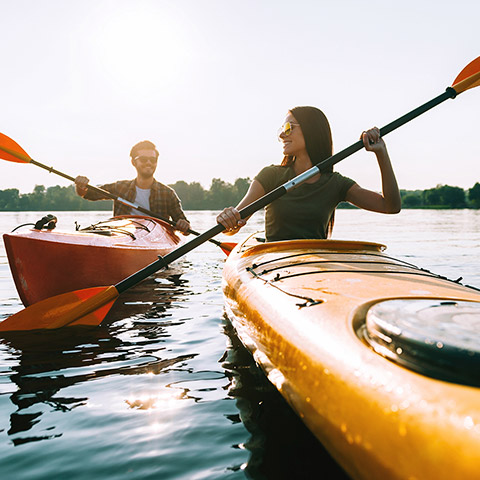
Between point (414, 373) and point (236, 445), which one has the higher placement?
point (414, 373)

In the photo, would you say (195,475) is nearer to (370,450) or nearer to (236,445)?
(236,445)

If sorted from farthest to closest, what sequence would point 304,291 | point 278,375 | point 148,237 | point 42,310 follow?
point 148,237
point 42,310
point 304,291
point 278,375

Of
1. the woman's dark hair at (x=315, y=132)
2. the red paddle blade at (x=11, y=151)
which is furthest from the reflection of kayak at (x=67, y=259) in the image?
the woman's dark hair at (x=315, y=132)

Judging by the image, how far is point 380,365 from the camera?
1139mm

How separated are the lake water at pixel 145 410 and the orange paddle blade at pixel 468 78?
2.84m

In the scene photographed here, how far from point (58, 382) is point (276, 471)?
145cm

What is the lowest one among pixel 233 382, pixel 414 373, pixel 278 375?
pixel 233 382

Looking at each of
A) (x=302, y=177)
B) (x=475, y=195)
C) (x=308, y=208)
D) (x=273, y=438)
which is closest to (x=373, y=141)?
(x=302, y=177)

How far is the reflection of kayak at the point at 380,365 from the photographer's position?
896 mm

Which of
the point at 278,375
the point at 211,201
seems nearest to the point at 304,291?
the point at 278,375

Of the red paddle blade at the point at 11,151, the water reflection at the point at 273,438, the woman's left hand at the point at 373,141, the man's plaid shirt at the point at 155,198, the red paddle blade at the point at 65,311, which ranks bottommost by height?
the water reflection at the point at 273,438

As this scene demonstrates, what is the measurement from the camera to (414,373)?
1060 mm

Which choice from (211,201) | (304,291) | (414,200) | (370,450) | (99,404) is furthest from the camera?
(414,200)

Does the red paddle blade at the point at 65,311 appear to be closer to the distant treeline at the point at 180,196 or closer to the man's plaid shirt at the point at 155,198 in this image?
the man's plaid shirt at the point at 155,198
